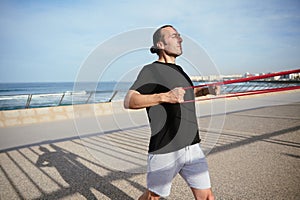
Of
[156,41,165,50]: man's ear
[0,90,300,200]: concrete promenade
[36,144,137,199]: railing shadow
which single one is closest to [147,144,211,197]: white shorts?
[0,90,300,200]: concrete promenade

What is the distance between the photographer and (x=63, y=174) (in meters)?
4.03

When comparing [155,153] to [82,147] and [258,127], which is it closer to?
[82,147]

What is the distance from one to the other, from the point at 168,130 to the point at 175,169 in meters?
0.32

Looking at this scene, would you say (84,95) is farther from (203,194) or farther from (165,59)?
(203,194)

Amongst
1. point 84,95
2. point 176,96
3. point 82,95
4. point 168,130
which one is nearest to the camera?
point 176,96

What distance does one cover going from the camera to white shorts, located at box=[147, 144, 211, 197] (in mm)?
1874

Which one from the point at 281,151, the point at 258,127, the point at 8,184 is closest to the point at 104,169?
the point at 8,184

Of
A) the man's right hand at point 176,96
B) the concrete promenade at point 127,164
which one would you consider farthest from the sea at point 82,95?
the man's right hand at point 176,96

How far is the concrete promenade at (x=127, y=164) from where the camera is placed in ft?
10.4

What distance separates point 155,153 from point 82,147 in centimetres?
444

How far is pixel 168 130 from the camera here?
6.19 ft

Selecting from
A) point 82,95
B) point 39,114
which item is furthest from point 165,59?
point 39,114

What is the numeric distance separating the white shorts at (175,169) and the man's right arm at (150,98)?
1.48ft

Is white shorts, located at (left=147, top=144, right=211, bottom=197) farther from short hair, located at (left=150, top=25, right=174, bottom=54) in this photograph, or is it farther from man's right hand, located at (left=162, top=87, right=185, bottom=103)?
short hair, located at (left=150, top=25, right=174, bottom=54)
